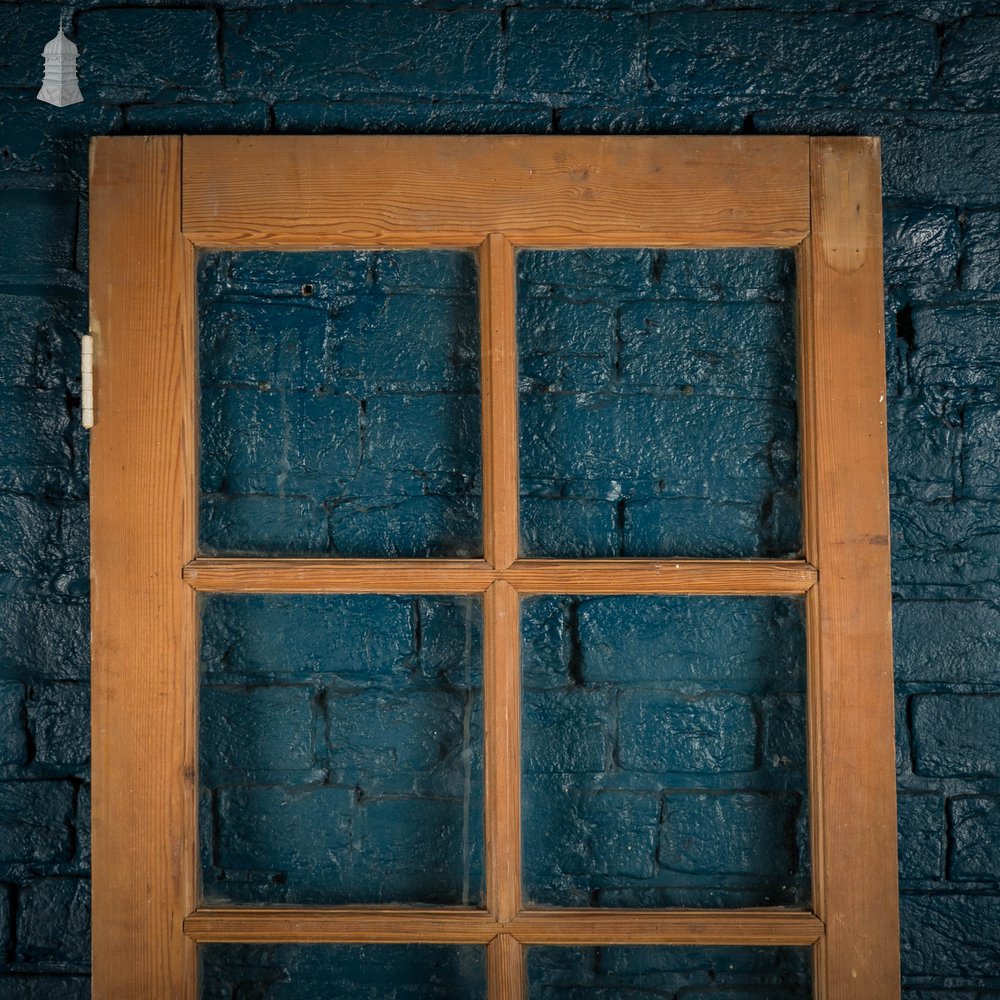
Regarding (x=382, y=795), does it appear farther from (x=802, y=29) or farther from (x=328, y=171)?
(x=802, y=29)

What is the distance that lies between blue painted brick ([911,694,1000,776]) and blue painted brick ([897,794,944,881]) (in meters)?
0.05

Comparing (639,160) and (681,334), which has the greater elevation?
(639,160)

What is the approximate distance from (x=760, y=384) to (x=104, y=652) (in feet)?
3.22

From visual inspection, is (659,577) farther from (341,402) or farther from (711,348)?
(341,402)

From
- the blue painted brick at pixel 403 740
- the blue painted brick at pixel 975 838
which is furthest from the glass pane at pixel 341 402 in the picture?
the blue painted brick at pixel 975 838

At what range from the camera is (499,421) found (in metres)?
1.32

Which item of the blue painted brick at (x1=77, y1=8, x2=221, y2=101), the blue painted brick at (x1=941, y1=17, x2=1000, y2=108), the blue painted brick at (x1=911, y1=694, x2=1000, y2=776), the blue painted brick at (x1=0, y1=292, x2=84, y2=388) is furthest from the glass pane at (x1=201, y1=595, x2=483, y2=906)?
the blue painted brick at (x1=941, y1=17, x2=1000, y2=108)

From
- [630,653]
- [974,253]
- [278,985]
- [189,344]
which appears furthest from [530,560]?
[974,253]

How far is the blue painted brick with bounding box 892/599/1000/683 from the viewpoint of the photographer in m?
1.41

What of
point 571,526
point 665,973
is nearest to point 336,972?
point 665,973

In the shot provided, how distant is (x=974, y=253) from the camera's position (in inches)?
56.3

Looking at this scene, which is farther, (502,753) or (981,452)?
(981,452)

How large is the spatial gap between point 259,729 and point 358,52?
0.99 m

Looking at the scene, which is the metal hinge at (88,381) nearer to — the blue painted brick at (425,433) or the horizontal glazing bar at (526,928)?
the blue painted brick at (425,433)
